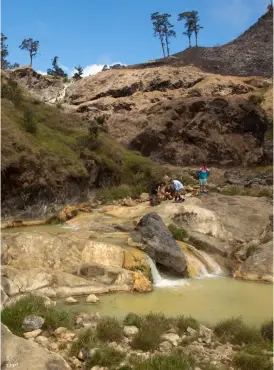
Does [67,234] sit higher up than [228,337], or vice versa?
[67,234]

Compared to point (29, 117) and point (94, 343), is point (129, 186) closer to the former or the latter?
point (29, 117)

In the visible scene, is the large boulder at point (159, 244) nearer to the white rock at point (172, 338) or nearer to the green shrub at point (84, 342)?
the white rock at point (172, 338)

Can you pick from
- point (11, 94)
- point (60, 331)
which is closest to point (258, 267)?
point (60, 331)

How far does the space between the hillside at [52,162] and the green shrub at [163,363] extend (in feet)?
50.7

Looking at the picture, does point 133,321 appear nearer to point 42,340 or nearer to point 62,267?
point 42,340

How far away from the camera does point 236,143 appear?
44.6 metres

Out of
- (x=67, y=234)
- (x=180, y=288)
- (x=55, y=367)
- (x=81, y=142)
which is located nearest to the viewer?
(x=55, y=367)

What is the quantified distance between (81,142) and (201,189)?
8.82 m

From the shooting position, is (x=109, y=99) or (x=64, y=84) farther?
(x=64, y=84)

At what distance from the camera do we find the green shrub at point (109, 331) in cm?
770

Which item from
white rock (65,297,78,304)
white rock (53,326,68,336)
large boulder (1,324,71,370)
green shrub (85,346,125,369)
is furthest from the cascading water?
large boulder (1,324,71,370)

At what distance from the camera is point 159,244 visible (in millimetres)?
14531

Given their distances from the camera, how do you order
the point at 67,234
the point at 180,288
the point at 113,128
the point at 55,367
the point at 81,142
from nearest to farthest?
the point at 55,367, the point at 180,288, the point at 67,234, the point at 81,142, the point at 113,128

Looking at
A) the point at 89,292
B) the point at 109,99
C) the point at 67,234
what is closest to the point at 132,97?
the point at 109,99
